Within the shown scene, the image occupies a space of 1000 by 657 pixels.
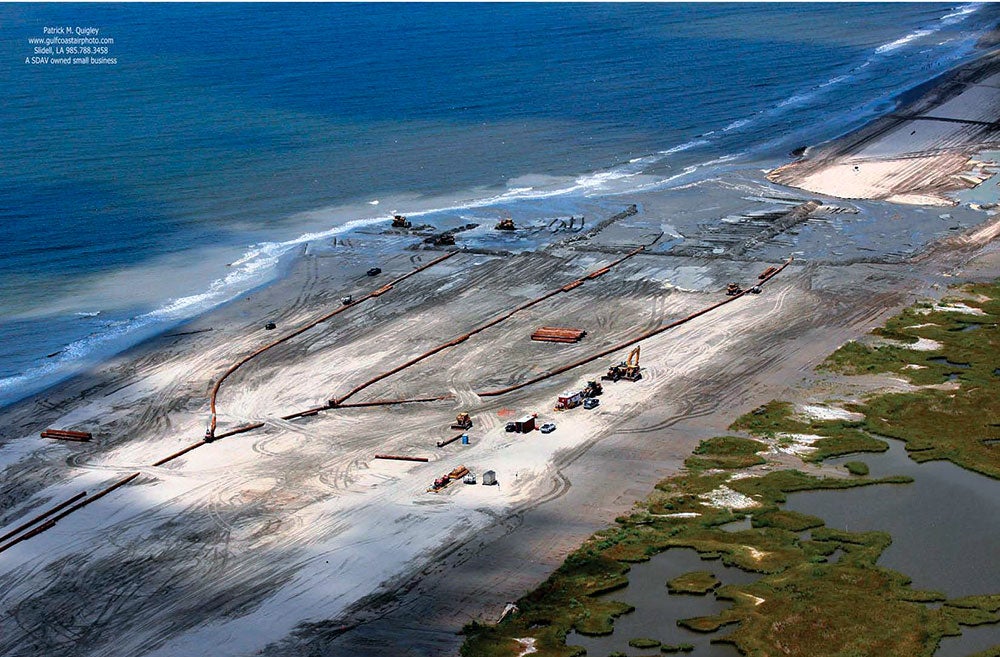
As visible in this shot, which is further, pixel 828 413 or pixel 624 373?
pixel 624 373

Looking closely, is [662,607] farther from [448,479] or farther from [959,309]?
[959,309]

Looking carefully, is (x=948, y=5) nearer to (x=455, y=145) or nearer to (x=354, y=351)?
(x=455, y=145)

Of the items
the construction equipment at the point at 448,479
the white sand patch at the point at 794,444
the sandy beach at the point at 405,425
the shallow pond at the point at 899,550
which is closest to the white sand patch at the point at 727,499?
the shallow pond at the point at 899,550

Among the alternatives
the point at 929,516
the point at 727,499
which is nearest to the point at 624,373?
the point at 727,499

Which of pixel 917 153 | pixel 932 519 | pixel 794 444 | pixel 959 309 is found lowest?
pixel 932 519

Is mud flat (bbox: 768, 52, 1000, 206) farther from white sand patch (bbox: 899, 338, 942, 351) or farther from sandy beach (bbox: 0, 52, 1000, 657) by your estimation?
white sand patch (bbox: 899, 338, 942, 351)
